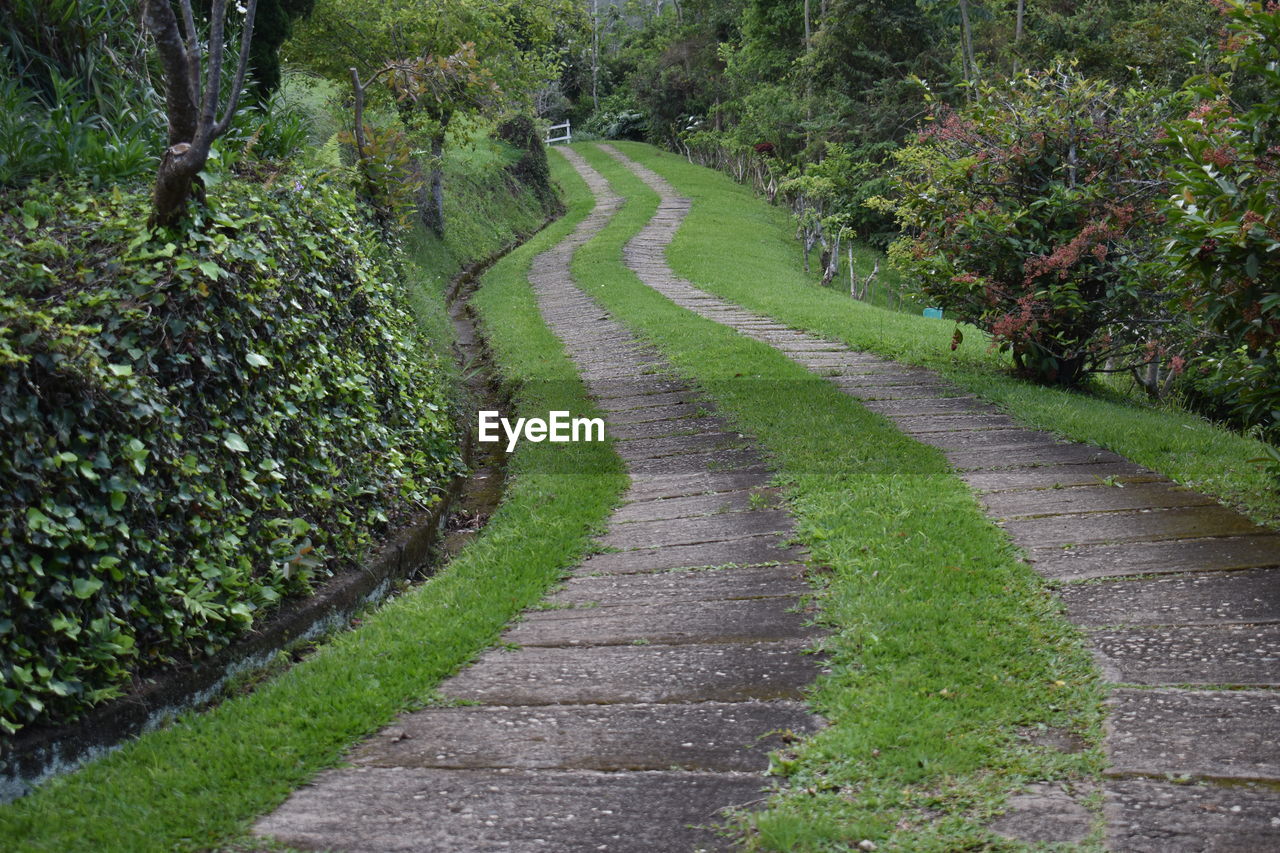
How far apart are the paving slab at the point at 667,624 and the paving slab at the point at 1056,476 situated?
2.07 metres

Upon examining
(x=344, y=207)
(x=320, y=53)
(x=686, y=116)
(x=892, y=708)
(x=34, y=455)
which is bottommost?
(x=892, y=708)

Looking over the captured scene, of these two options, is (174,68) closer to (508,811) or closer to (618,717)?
(618,717)

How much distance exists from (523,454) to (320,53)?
11304 millimetres

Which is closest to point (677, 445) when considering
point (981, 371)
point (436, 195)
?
point (981, 371)

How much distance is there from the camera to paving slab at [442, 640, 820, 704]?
4031mm

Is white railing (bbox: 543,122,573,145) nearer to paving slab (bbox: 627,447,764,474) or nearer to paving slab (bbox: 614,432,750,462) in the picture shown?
paving slab (bbox: 614,432,750,462)

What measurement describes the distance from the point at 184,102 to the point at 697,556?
327cm

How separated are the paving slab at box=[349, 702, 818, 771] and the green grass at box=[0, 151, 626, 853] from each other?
0.23m

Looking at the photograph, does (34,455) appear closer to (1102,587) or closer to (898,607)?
(898,607)

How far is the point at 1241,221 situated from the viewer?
15.7 ft

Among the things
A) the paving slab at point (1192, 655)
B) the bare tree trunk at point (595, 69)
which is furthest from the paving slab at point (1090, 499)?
the bare tree trunk at point (595, 69)

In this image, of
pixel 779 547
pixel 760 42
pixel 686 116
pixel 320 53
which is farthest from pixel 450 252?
pixel 686 116

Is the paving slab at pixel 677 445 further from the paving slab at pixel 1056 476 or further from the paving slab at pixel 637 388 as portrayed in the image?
the paving slab at pixel 1056 476

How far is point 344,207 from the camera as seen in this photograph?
7.56 meters
